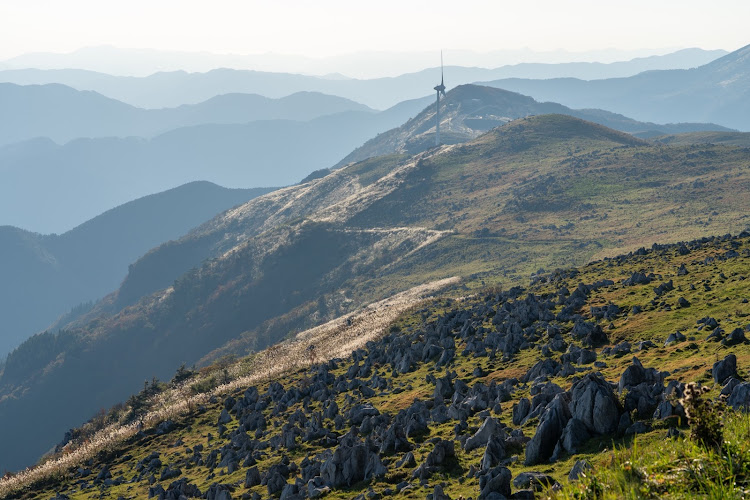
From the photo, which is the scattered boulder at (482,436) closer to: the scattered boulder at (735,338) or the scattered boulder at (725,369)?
the scattered boulder at (725,369)

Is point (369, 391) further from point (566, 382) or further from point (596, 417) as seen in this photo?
point (596, 417)

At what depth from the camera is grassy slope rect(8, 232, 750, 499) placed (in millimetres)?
12125

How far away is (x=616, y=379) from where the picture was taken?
32312mm

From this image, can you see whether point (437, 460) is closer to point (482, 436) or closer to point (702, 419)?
point (482, 436)

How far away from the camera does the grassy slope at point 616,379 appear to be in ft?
39.8

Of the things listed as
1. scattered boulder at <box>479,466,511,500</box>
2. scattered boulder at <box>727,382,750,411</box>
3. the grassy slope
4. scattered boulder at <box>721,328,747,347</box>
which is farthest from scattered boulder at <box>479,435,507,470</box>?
scattered boulder at <box>721,328,747,347</box>

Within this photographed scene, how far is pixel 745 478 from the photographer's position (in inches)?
450

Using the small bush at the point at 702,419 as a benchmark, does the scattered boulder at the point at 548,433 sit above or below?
below

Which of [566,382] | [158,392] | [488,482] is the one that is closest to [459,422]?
[566,382]

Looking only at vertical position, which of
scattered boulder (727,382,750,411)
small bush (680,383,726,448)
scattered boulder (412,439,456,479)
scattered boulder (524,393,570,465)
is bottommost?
scattered boulder (412,439,456,479)

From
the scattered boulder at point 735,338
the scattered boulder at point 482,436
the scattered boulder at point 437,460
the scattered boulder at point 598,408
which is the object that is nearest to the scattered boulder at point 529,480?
the scattered boulder at point 598,408

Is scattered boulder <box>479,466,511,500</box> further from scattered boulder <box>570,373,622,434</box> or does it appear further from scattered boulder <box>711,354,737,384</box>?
scattered boulder <box>711,354,737,384</box>

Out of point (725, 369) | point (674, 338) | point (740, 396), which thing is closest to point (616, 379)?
point (725, 369)

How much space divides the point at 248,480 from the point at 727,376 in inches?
1000
